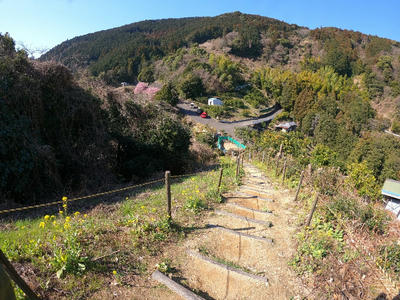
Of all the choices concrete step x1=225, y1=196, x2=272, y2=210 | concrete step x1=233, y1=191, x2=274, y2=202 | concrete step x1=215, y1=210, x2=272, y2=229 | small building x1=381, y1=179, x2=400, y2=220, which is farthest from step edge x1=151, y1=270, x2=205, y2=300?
small building x1=381, y1=179, x2=400, y2=220

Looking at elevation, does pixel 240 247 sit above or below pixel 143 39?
below

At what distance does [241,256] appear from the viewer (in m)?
3.91

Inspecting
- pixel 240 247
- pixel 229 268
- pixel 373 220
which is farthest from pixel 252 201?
pixel 229 268

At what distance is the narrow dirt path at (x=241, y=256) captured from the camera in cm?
314

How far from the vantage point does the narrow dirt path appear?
3141mm

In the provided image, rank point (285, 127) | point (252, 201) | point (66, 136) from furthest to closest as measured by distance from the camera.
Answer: point (285, 127) → point (66, 136) → point (252, 201)

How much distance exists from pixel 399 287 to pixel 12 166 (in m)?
8.80

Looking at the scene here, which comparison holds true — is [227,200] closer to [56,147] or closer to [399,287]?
[399,287]

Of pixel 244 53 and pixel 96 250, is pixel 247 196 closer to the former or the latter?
pixel 96 250

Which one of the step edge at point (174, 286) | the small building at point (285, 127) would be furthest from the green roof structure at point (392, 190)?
the step edge at point (174, 286)

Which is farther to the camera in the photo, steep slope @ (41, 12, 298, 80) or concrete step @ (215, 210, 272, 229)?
steep slope @ (41, 12, 298, 80)

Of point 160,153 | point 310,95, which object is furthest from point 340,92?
point 160,153

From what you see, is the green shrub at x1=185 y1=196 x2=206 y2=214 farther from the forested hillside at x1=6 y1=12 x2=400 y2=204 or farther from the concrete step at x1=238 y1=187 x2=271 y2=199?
the forested hillside at x1=6 y1=12 x2=400 y2=204

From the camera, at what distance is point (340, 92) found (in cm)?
5012
